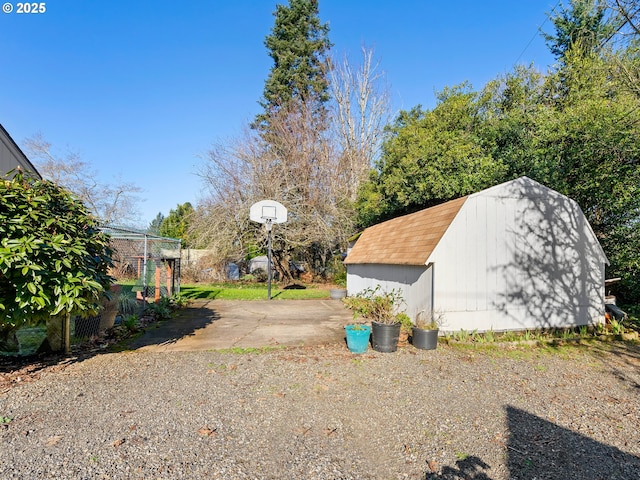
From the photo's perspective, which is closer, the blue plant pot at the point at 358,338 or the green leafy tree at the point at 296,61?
the blue plant pot at the point at 358,338

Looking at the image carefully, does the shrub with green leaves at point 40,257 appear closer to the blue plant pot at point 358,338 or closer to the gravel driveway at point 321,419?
the gravel driveway at point 321,419

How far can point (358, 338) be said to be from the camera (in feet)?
19.0

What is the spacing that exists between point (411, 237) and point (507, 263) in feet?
7.03

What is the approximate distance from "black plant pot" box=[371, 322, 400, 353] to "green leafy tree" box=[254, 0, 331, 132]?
66.0 feet

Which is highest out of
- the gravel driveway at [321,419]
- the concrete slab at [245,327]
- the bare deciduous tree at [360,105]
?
the bare deciduous tree at [360,105]

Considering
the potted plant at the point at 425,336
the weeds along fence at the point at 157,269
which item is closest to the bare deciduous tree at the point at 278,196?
the weeds along fence at the point at 157,269

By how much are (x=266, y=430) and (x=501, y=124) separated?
12933 millimetres

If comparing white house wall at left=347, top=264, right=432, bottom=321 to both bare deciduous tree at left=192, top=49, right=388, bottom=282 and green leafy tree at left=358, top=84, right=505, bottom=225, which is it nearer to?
green leafy tree at left=358, top=84, right=505, bottom=225

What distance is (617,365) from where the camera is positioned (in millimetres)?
5375

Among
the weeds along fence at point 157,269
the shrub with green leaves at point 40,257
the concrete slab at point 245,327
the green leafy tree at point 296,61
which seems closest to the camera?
the shrub with green leaves at point 40,257

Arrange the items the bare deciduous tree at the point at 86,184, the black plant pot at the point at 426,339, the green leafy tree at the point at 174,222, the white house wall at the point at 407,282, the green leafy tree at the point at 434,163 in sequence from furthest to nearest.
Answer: the green leafy tree at the point at 174,222, the bare deciduous tree at the point at 86,184, the green leafy tree at the point at 434,163, the white house wall at the point at 407,282, the black plant pot at the point at 426,339

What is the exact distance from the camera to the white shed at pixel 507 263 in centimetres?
671

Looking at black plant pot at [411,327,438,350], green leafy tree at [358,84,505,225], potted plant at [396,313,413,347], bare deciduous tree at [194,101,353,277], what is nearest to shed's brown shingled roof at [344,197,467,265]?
potted plant at [396,313,413,347]

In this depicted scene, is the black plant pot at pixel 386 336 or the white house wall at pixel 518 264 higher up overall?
the white house wall at pixel 518 264
